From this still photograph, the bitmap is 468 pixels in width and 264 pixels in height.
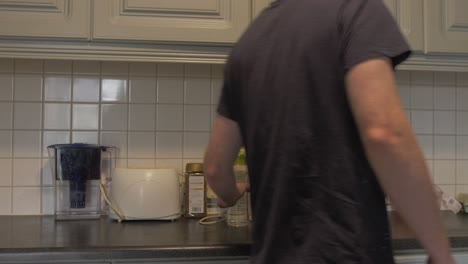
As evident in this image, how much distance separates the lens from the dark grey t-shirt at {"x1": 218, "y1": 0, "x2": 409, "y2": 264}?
834mm

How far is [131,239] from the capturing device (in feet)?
4.29

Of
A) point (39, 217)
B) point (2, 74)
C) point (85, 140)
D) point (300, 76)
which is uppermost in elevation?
point (2, 74)

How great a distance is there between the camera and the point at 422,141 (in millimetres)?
1911

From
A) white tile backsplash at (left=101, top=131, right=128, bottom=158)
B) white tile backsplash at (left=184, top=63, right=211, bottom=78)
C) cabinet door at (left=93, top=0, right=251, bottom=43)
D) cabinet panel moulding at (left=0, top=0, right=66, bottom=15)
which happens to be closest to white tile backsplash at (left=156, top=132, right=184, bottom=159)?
white tile backsplash at (left=101, top=131, right=128, bottom=158)

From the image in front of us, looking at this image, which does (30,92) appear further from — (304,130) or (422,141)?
(422,141)

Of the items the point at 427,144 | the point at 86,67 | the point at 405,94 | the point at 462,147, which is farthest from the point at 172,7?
the point at 462,147

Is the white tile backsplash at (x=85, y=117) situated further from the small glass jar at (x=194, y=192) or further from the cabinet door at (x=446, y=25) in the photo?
the cabinet door at (x=446, y=25)

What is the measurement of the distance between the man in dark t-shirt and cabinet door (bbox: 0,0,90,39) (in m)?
0.70

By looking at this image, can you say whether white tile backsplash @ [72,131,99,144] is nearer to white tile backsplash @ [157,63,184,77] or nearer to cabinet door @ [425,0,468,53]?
white tile backsplash @ [157,63,184,77]

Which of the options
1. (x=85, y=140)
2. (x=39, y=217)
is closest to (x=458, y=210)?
(x=85, y=140)

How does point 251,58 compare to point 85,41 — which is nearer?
point 251,58

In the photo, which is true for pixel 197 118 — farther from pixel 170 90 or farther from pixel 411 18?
pixel 411 18

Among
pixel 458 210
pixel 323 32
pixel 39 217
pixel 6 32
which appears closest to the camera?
pixel 323 32

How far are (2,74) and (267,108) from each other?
119cm
